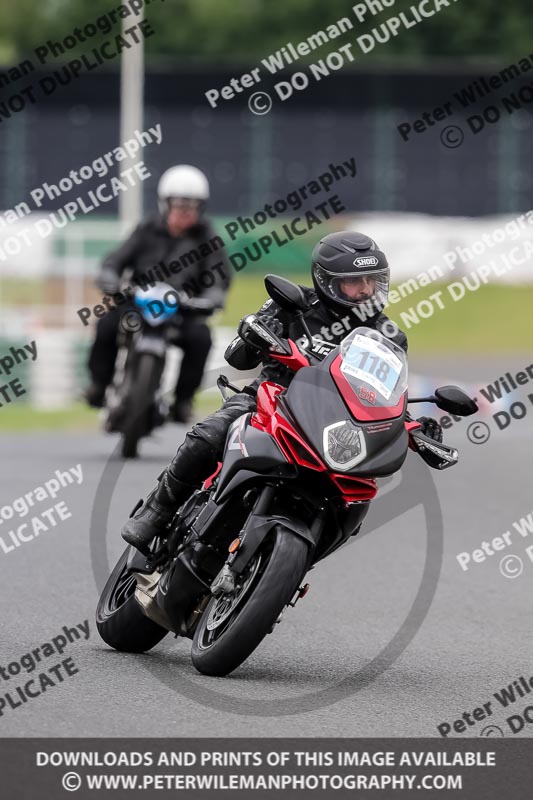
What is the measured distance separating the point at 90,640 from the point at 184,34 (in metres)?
56.0

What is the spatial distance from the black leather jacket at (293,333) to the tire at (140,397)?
654 cm

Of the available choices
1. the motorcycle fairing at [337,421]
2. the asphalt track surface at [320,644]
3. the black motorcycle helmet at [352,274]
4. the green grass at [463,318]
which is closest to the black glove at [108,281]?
the asphalt track surface at [320,644]

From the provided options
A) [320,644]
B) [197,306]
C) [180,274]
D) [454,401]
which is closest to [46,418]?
[180,274]

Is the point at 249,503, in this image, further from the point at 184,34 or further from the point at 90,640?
the point at 184,34

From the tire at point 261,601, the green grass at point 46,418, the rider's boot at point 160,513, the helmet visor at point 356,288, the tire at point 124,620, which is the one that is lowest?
the green grass at point 46,418

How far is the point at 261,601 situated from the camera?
620 cm

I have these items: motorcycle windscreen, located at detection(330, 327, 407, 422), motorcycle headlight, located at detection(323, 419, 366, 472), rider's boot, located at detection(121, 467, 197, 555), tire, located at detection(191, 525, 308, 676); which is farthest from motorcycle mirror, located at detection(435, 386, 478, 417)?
rider's boot, located at detection(121, 467, 197, 555)

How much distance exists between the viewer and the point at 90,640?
7.41m

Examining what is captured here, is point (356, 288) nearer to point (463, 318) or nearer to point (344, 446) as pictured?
point (344, 446)

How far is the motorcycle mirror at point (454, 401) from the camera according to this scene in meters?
6.79

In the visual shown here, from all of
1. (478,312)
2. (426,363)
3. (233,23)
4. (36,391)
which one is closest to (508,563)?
(36,391)

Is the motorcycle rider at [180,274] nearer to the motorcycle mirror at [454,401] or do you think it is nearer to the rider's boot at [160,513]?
the rider's boot at [160,513]

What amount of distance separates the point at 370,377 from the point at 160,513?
3.55 ft

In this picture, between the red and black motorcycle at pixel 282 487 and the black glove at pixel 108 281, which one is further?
the black glove at pixel 108 281
